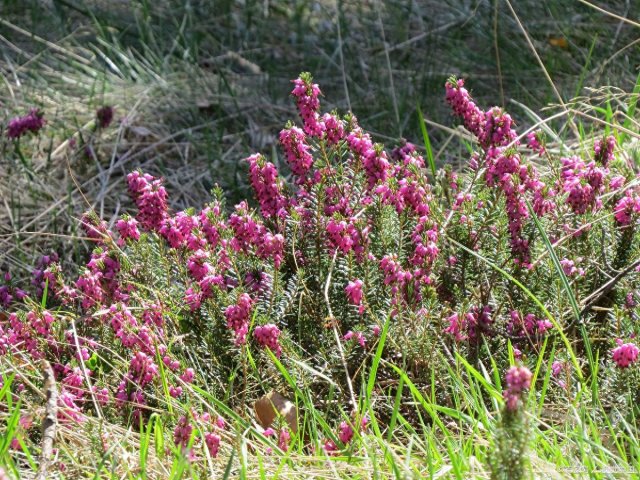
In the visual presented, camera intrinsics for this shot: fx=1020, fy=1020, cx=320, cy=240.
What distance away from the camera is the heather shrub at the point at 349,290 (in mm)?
3215

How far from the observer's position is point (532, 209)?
3295 millimetres

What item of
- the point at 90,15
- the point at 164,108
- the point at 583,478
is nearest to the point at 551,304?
the point at 583,478

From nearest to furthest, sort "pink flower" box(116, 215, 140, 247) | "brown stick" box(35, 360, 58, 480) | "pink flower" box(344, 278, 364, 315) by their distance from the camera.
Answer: "brown stick" box(35, 360, 58, 480)
"pink flower" box(344, 278, 364, 315)
"pink flower" box(116, 215, 140, 247)

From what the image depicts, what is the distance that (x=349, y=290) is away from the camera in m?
3.23

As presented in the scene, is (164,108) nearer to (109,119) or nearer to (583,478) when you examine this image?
(109,119)

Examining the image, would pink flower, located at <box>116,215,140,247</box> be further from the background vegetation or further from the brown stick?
the brown stick

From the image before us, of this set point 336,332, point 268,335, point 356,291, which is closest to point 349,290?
point 356,291

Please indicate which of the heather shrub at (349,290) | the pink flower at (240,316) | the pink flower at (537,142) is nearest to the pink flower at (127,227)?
the heather shrub at (349,290)

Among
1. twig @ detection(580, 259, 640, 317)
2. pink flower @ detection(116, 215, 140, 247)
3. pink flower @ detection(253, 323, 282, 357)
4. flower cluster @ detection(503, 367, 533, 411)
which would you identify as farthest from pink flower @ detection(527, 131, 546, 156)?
flower cluster @ detection(503, 367, 533, 411)

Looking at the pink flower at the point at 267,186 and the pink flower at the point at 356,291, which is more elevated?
the pink flower at the point at 267,186

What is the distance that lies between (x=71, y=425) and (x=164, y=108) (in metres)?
3.04

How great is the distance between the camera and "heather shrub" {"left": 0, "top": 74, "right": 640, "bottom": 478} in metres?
3.21

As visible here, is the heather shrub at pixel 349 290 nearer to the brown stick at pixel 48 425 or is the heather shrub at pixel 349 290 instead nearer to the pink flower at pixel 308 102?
the pink flower at pixel 308 102

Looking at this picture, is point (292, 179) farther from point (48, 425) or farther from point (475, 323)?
point (48, 425)
